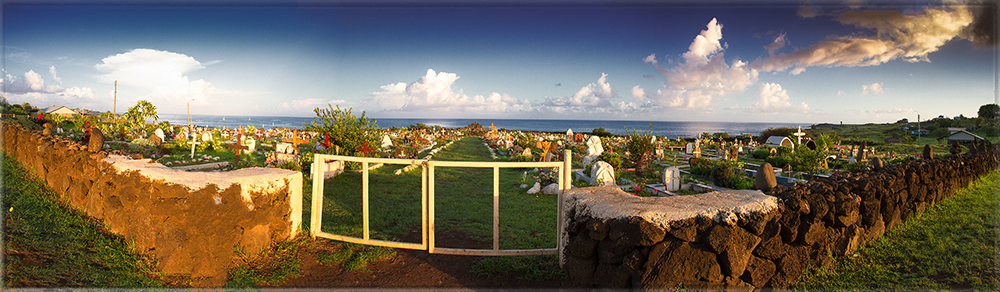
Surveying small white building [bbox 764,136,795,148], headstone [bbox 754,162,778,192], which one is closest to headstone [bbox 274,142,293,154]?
headstone [bbox 754,162,778,192]

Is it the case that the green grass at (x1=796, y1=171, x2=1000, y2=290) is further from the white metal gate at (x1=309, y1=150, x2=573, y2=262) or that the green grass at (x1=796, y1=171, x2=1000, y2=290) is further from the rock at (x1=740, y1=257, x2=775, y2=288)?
the white metal gate at (x1=309, y1=150, x2=573, y2=262)

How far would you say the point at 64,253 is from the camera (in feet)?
14.3

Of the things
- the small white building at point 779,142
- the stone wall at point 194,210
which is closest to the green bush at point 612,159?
the stone wall at point 194,210

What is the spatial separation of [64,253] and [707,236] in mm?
7179

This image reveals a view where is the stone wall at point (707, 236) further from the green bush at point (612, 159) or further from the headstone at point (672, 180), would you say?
the green bush at point (612, 159)

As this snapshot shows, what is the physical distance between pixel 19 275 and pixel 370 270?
11.2ft

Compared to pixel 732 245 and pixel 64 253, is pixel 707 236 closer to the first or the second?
pixel 732 245

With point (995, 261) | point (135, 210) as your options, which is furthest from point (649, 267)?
point (135, 210)

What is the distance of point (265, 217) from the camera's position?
4594 millimetres

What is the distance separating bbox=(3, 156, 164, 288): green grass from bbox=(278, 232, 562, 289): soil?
1441mm

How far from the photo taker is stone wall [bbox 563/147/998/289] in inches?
127

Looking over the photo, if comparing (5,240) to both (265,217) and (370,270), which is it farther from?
(370,270)

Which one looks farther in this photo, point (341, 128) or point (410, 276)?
point (341, 128)

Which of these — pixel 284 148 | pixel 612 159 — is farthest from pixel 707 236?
pixel 284 148
